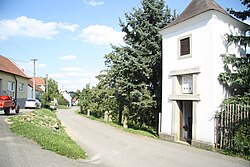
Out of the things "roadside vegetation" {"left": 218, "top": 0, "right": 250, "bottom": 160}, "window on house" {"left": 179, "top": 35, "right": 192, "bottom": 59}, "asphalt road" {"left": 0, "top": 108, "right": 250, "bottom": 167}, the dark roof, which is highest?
the dark roof

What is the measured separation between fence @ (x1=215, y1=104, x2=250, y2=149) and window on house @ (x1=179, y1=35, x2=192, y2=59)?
381 cm

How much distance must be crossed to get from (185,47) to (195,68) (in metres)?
1.62

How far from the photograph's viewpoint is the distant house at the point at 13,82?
3081cm

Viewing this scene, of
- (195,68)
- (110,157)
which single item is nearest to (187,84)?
(195,68)

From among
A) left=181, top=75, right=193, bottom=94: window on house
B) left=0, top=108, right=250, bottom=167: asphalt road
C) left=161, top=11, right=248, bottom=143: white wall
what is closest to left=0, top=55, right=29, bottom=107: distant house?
left=0, top=108, right=250, bottom=167: asphalt road

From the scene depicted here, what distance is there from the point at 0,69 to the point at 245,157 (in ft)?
95.9

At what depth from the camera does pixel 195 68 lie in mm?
12445

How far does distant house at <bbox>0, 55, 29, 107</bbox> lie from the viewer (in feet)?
101

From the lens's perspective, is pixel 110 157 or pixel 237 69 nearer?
pixel 110 157

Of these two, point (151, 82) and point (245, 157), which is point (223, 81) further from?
point (151, 82)

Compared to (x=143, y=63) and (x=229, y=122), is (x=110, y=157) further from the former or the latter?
(x=143, y=63)

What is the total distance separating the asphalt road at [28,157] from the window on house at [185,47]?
8595mm

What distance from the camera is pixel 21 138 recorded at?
30.3 feet

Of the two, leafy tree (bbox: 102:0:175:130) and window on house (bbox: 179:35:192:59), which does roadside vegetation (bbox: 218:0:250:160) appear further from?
leafy tree (bbox: 102:0:175:130)
